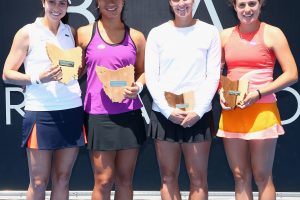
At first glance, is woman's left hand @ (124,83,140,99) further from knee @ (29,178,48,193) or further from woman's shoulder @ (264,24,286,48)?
woman's shoulder @ (264,24,286,48)

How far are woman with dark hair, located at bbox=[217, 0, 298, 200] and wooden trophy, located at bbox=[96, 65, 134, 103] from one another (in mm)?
617

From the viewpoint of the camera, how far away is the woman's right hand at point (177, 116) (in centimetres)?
320

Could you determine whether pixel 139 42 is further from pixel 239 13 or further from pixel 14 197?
pixel 14 197

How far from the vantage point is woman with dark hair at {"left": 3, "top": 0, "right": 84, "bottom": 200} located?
3.16 meters

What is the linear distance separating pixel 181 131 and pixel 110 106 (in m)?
0.48

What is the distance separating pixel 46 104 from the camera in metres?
3.19

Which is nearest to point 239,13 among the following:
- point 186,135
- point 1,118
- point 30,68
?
point 186,135

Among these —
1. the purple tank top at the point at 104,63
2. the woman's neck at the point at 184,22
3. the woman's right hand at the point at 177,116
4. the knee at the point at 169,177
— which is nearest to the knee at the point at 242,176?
the knee at the point at 169,177

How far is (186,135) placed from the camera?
10.7 ft

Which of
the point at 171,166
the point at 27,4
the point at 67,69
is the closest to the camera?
the point at 67,69

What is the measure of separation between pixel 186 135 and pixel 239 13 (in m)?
0.85

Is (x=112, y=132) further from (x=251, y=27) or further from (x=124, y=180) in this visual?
(x=251, y=27)

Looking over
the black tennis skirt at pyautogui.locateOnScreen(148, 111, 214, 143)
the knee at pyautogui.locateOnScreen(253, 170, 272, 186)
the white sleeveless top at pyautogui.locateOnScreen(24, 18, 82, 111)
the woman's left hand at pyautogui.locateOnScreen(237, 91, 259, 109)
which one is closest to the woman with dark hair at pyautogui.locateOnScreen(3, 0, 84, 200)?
the white sleeveless top at pyautogui.locateOnScreen(24, 18, 82, 111)

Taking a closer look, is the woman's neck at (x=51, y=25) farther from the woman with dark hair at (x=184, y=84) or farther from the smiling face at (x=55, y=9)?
the woman with dark hair at (x=184, y=84)
